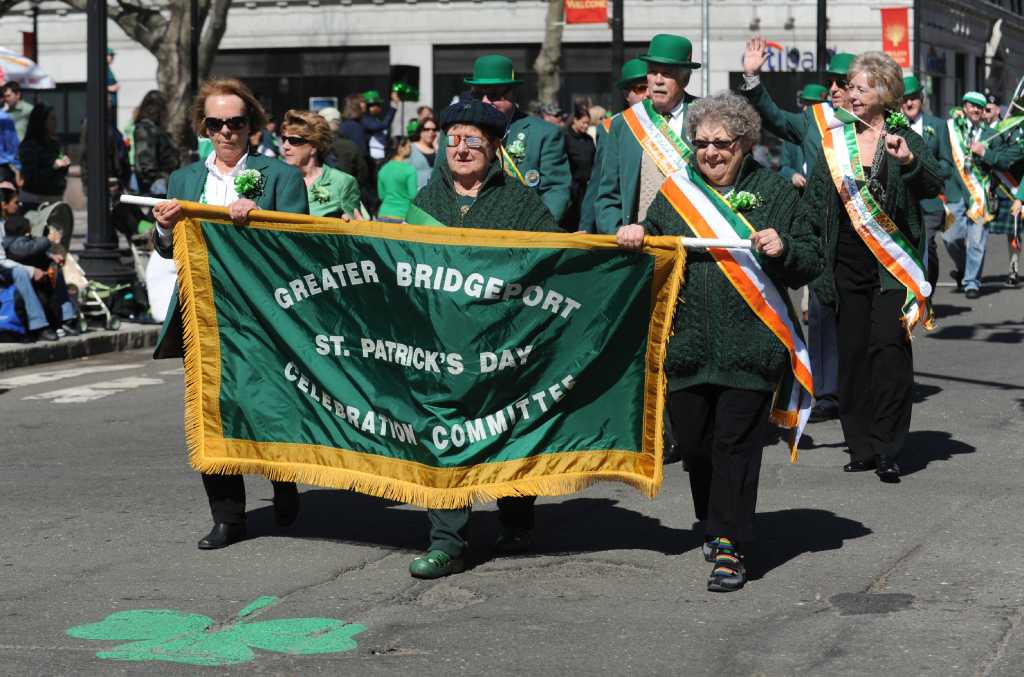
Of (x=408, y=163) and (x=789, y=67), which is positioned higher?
(x=789, y=67)

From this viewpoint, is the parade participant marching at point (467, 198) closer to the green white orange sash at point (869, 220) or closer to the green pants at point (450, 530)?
the green pants at point (450, 530)

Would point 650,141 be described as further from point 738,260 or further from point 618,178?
point 738,260

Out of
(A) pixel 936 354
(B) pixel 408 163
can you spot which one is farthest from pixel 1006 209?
(B) pixel 408 163

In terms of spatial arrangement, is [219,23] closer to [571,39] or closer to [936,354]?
[571,39]

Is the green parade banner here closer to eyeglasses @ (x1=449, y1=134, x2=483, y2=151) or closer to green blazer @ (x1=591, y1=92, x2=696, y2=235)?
eyeglasses @ (x1=449, y1=134, x2=483, y2=151)

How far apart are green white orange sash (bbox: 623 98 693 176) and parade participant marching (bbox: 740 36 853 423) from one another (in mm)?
444

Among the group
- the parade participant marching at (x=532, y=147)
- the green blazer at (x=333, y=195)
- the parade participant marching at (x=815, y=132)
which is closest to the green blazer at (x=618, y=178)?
the parade participant marching at (x=815, y=132)

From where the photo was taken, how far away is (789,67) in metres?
44.2

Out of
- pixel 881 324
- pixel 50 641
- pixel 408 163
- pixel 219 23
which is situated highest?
pixel 219 23

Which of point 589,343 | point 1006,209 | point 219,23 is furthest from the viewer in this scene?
point 219,23

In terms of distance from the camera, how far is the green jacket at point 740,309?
6.35 metres

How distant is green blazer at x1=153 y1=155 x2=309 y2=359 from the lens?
7.08 metres

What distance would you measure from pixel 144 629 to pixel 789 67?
4006cm

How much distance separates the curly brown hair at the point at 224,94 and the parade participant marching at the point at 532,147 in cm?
242
